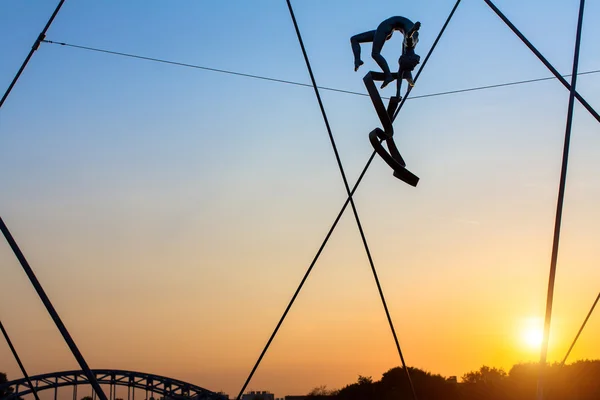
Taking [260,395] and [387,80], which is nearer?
[387,80]

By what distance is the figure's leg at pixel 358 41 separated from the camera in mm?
16891

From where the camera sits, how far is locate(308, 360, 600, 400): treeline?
78.4m

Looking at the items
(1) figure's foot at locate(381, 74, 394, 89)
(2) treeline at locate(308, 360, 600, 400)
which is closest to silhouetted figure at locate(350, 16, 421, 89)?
(1) figure's foot at locate(381, 74, 394, 89)

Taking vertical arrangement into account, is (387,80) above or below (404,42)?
below

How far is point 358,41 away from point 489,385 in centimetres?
7835

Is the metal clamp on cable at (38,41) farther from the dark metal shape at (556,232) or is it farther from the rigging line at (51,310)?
the dark metal shape at (556,232)

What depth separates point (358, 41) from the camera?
17.0 meters

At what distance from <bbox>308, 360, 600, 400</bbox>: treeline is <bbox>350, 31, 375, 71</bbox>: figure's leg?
5825 cm

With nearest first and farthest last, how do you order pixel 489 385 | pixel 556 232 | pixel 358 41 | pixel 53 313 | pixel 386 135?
pixel 53 313, pixel 556 232, pixel 386 135, pixel 358 41, pixel 489 385

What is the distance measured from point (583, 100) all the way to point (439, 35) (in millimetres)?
2883

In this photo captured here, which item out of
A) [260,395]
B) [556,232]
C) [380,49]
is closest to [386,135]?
[380,49]

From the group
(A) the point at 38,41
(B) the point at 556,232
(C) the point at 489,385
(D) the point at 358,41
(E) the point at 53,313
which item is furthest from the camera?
(C) the point at 489,385

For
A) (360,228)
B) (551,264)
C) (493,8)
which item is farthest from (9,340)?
(493,8)

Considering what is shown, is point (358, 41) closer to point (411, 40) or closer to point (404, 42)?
point (404, 42)
